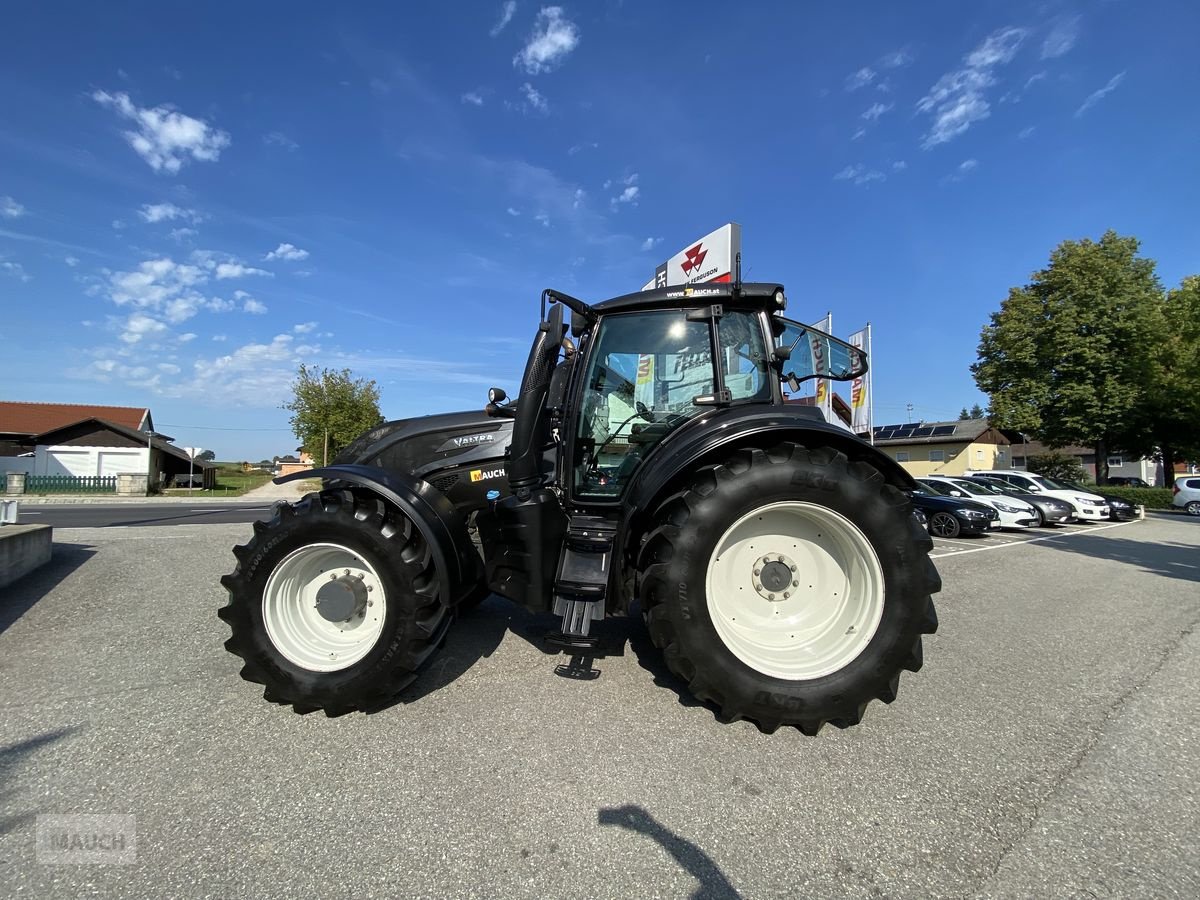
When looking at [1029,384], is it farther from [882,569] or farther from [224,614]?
[224,614]

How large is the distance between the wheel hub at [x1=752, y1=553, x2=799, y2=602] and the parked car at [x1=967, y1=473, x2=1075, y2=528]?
1630cm

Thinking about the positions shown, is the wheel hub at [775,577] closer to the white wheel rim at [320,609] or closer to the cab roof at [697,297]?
→ the cab roof at [697,297]

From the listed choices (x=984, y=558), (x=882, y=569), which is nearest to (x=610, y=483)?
(x=882, y=569)

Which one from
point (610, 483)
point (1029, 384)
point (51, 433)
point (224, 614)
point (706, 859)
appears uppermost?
point (1029, 384)

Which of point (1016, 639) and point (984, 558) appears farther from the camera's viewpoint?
point (984, 558)

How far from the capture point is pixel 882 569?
104 inches

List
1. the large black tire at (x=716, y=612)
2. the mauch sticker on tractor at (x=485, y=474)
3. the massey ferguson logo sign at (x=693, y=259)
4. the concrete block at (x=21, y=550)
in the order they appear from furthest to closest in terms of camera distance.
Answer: the massey ferguson logo sign at (x=693, y=259), the concrete block at (x=21, y=550), the mauch sticker on tractor at (x=485, y=474), the large black tire at (x=716, y=612)

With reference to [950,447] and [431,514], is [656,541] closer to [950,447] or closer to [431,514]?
[431,514]

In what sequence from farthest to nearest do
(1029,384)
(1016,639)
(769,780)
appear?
(1029,384), (1016,639), (769,780)

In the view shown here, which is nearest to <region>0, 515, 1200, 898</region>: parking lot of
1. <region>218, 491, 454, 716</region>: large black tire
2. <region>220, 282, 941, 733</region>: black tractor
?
<region>218, 491, 454, 716</region>: large black tire

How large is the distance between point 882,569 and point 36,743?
3.93 m

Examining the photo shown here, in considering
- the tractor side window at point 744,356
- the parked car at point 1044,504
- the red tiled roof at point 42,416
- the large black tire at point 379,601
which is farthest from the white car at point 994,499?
the red tiled roof at point 42,416

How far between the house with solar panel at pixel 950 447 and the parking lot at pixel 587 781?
36092mm

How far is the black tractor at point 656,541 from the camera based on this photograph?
2592 mm
